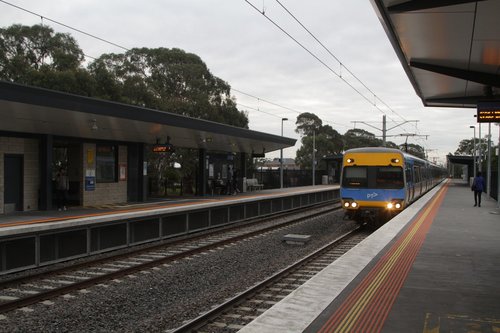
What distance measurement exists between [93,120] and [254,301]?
1055 centimetres

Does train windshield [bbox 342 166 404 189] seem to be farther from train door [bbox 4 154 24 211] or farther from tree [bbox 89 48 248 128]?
tree [bbox 89 48 248 128]

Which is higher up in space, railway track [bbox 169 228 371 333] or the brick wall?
the brick wall

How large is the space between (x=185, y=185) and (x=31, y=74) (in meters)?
12.5

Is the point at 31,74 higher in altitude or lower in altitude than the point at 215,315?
higher

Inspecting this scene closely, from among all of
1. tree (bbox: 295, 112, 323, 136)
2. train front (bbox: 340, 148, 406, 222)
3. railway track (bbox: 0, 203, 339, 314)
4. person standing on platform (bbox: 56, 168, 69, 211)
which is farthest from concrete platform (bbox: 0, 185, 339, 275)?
tree (bbox: 295, 112, 323, 136)

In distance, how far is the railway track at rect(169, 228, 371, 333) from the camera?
6.32m

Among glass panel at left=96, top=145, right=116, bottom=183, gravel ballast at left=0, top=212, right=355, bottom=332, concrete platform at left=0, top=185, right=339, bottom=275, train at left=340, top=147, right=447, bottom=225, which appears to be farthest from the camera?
glass panel at left=96, top=145, right=116, bottom=183

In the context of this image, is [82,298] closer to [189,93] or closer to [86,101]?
[86,101]

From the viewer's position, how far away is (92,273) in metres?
9.55

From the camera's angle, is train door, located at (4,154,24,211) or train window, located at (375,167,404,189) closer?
train window, located at (375,167,404,189)

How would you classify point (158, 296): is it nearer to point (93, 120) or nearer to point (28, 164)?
point (93, 120)

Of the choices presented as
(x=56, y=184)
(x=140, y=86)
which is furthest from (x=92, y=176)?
(x=140, y=86)

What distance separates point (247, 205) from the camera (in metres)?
19.8

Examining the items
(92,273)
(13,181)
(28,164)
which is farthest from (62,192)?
(92,273)
